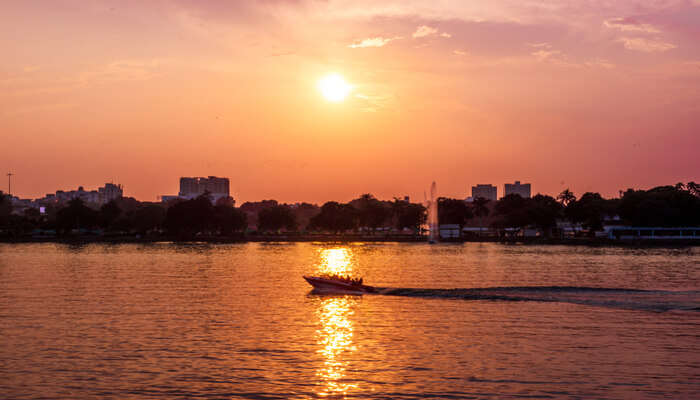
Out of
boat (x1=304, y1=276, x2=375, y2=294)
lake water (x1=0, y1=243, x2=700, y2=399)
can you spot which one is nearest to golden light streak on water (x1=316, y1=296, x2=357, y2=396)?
lake water (x1=0, y1=243, x2=700, y2=399)

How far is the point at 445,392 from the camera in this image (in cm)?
3094

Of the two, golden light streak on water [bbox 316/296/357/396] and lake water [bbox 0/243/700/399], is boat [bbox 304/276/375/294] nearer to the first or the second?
lake water [bbox 0/243/700/399]

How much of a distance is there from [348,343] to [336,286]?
32.3 meters

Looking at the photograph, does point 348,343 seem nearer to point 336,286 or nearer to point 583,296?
point 336,286

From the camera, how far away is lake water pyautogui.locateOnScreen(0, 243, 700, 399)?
31844 mm

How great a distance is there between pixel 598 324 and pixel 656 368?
51.1 ft

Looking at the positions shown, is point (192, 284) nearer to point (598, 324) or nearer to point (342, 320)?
point (342, 320)

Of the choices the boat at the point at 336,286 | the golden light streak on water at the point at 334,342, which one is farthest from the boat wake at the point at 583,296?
the golden light streak on water at the point at 334,342

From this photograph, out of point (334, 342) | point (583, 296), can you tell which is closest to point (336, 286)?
point (583, 296)

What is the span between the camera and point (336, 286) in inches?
2977

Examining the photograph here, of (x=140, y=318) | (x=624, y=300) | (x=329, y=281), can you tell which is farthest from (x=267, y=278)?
(x=624, y=300)

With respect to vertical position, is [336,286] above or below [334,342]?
above

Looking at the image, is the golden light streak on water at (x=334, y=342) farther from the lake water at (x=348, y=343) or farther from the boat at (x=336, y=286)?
the boat at (x=336, y=286)

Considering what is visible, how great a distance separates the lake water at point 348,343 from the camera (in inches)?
1254
